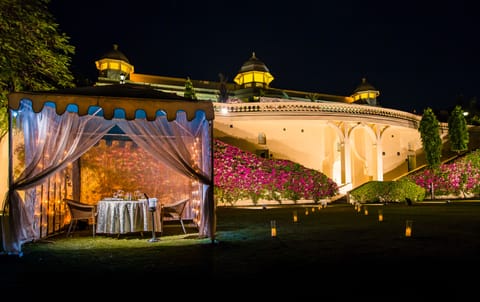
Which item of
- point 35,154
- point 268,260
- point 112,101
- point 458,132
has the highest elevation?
point 458,132

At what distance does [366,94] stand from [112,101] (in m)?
37.9

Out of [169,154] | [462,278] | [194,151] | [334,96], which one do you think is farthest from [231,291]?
[334,96]

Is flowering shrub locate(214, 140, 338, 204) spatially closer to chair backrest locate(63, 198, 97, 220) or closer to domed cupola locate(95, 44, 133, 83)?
chair backrest locate(63, 198, 97, 220)

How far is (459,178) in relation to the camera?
27047 mm

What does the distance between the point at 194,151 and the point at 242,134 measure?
1712 centimetres

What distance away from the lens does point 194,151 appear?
10188mm

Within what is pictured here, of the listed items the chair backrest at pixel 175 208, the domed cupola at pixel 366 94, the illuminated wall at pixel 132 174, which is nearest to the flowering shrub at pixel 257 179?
the illuminated wall at pixel 132 174

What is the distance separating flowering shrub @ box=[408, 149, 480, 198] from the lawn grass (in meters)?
19.3

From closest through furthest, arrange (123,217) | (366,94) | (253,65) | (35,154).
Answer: (35,154)
(123,217)
(253,65)
(366,94)

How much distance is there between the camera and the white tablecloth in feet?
30.5

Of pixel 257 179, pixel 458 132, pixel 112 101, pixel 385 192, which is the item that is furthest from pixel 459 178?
pixel 112 101

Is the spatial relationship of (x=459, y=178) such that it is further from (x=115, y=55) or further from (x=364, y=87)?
(x=115, y=55)

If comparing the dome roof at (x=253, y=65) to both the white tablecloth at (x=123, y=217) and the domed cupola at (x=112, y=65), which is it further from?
the white tablecloth at (x=123, y=217)

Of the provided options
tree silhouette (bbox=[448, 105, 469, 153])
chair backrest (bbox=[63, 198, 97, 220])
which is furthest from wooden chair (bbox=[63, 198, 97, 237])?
tree silhouette (bbox=[448, 105, 469, 153])
